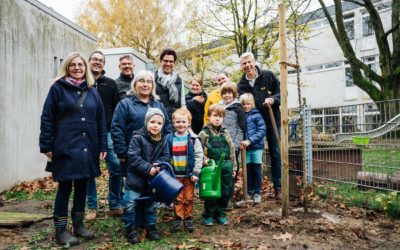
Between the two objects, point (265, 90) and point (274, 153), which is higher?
point (265, 90)

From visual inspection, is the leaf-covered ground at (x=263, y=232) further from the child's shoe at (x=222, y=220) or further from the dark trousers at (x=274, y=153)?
the dark trousers at (x=274, y=153)

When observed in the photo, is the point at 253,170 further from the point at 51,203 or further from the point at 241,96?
the point at 51,203

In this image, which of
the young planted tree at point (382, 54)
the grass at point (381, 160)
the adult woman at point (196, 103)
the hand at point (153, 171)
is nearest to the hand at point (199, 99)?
the adult woman at point (196, 103)

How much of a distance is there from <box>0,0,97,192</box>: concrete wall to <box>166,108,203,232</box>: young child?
374 cm

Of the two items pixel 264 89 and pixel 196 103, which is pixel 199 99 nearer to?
pixel 196 103

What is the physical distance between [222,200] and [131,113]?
1504 millimetres

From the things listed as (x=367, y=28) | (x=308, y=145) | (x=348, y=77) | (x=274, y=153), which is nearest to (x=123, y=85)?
(x=274, y=153)

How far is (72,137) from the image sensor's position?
3.88 m

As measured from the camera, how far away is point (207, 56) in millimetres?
22281

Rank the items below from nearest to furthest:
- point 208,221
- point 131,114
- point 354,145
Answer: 1. point 131,114
2. point 208,221
3. point 354,145

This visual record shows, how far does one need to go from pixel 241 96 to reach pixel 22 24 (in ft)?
15.1

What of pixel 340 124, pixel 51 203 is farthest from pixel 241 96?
pixel 51 203

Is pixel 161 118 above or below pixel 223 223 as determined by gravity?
above

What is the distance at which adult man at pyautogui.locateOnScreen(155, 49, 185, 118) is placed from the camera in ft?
17.0
